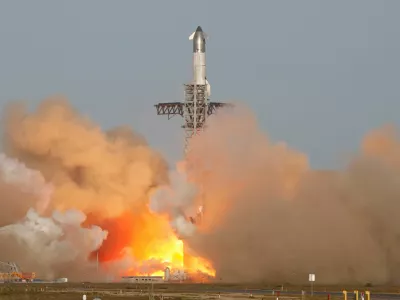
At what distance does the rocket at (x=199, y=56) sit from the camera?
14038cm

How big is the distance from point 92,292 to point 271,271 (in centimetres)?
2646

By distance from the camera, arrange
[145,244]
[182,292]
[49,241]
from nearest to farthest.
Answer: [182,292] < [49,241] < [145,244]

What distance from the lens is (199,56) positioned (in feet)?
463

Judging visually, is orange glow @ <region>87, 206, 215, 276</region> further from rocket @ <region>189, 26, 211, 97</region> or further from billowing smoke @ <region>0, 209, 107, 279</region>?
rocket @ <region>189, 26, 211, 97</region>

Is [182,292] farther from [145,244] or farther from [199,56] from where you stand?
[199,56]

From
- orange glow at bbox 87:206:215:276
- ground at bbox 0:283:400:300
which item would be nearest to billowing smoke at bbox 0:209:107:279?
orange glow at bbox 87:206:215:276

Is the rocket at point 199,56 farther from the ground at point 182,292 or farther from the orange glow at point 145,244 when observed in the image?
the ground at point 182,292

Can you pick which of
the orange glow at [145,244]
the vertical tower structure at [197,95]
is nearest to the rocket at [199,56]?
the vertical tower structure at [197,95]

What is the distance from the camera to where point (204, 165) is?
135500mm

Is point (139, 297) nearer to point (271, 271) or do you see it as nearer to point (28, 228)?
point (271, 271)

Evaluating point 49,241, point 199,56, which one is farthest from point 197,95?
point 49,241

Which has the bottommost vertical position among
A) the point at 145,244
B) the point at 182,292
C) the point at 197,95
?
the point at 182,292

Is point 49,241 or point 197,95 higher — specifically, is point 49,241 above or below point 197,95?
below

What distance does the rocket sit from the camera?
461 feet
